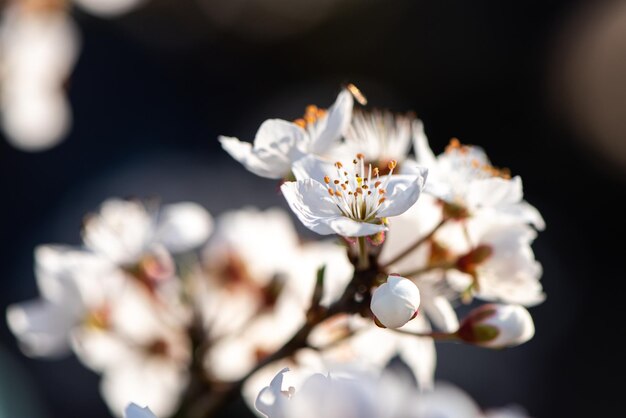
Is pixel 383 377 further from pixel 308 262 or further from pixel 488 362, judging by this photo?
pixel 488 362

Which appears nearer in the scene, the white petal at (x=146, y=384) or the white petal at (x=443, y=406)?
the white petal at (x=443, y=406)

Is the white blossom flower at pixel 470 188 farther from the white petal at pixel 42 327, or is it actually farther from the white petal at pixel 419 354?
the white petal at pixel 42 327

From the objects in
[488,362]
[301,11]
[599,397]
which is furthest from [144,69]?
[599,397]

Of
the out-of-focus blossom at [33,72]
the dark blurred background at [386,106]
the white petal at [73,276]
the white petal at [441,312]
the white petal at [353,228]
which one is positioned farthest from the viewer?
the dark blurred background at [386,106]

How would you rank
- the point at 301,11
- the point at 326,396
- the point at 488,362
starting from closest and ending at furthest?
1. the point at 326,396
2. the point at 488,362
3. the point at 301,11

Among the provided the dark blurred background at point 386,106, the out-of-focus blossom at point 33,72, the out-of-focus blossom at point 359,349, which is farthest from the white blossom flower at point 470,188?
the dark blurred background at point 386,106

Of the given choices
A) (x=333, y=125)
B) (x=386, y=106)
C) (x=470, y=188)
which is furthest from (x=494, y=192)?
(x=386, y=106)
